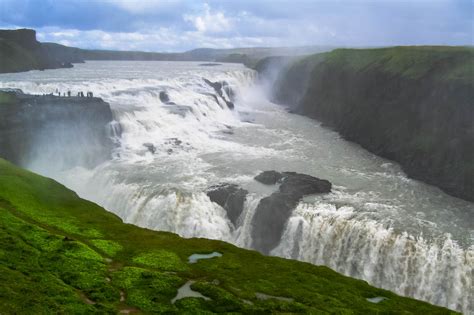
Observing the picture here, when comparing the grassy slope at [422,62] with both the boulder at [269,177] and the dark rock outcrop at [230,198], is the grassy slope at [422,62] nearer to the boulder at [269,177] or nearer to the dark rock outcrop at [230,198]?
the boulder at [269,177]

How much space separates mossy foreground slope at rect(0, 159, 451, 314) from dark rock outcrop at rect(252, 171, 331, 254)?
38.1 ft

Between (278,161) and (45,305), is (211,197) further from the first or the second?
(45,305)

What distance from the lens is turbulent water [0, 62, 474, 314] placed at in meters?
32.3

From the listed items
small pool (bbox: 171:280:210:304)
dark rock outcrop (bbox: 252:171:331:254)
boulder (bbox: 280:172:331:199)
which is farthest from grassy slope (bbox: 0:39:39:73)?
small pool (bbox: 171:280:210:304)

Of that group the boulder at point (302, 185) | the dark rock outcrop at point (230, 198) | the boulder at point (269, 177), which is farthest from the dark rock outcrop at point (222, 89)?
the dark rock outcrop at point (230, 198)

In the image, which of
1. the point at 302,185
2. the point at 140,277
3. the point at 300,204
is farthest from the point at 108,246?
the point at 302,185

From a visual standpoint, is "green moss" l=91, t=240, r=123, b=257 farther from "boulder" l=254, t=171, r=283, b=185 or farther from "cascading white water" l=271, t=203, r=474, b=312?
"boulder" l=254, t=171, r=283, b=185

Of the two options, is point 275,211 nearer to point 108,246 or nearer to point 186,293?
point 108,246

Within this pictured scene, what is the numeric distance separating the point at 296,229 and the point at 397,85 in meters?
35.2

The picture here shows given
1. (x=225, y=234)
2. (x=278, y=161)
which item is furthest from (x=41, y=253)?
(x=278, y=161)

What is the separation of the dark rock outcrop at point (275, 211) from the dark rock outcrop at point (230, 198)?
1849 mm

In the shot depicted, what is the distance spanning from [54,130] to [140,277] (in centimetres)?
3696

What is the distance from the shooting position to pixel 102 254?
2269 centimetres

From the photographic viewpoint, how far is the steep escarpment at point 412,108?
160 ft
